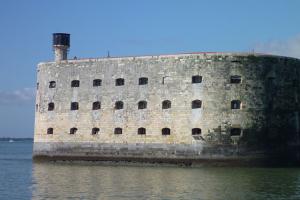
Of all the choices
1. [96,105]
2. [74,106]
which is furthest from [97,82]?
[74,106]

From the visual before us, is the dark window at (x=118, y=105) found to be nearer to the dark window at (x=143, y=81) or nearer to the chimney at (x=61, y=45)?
the dark window at (x=143, y=81)

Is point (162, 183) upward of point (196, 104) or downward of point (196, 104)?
downward

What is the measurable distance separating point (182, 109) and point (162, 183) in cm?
954

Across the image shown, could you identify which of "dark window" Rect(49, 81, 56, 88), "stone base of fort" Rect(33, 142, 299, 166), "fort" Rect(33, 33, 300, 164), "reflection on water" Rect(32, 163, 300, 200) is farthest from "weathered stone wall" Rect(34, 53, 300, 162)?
"reflection on water" Rect(32, 163, 300, 200)

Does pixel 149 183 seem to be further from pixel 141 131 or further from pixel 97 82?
pixel 97 82

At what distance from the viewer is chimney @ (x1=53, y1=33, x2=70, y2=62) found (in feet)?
130

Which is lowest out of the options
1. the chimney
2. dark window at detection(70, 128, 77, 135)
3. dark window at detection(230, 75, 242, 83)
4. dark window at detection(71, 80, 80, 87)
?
dark window at detection(70, 128, 77, 135)

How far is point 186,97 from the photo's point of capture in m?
33.8

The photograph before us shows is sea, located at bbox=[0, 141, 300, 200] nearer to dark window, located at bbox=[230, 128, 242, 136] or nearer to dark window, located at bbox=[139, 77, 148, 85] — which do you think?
dark window, located at bbox=[230, 128, 242, 136]

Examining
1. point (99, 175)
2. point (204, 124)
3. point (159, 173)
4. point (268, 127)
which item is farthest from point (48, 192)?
point (268, 127)

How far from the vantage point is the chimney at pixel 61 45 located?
130 ft

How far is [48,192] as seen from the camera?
21781mm

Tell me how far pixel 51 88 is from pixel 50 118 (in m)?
1.82

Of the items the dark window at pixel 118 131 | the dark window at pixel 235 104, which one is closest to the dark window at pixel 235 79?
the dark window at pixel 235 104
